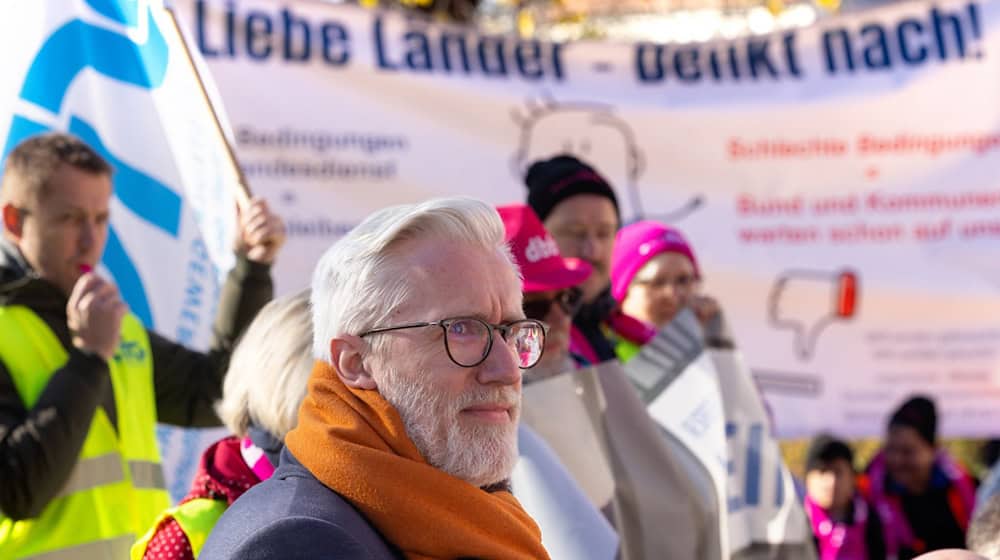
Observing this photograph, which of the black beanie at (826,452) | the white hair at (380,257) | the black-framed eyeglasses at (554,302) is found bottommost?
the black beanie at (826,452)

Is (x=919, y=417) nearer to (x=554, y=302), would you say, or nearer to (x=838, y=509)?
(x=838, y=509)

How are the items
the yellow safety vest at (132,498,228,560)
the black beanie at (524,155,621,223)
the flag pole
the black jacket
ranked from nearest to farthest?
the yellow safety vest at (132,498,228,560) < the black jacket < the flag pole < the black beanie at (524,155,621,223)

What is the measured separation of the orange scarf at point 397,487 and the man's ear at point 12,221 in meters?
1.39

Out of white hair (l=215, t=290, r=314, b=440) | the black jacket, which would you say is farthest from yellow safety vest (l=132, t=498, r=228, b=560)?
the black jacket

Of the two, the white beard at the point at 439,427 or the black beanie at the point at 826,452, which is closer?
the white beard at the point at 439,427

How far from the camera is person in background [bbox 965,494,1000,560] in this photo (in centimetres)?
267

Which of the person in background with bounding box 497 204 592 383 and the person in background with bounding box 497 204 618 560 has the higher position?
the person in background with bounding box 497 204 592 383

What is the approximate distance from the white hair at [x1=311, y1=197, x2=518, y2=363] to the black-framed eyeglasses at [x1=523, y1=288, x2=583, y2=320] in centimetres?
100

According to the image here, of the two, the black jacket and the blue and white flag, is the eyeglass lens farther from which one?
the blue and white flag

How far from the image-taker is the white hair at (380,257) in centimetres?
203

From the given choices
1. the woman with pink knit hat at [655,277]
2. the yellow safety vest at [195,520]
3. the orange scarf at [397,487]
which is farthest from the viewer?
the woman with pink knit hat at [655,277]

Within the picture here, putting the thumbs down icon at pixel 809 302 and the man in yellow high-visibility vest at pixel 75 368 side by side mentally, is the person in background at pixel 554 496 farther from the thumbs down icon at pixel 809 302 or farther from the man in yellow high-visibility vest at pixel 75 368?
the thumbs down icon at pixel 809 302

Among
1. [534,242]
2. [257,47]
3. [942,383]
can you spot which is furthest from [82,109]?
[942,383]

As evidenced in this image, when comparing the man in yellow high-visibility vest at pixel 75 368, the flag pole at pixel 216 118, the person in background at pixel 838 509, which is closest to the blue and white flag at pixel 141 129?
the flag pole at pixel 216 118
